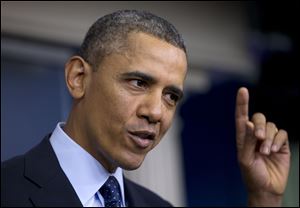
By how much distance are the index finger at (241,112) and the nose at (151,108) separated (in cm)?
27

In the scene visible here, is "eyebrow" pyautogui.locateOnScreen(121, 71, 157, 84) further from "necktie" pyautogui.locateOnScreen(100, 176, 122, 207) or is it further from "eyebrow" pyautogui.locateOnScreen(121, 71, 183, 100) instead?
"necktie" pyautogui.locateOnScreen(100, 176, 122, 207)

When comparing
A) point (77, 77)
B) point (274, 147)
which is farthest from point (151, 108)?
point (274, 147)

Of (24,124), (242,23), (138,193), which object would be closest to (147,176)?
(24,124)

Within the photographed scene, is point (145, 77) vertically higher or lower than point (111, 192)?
higher

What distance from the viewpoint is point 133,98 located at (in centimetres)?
80

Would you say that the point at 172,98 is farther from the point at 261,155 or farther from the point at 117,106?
the point at 261,155

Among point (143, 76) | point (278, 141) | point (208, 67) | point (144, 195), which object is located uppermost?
point (208, 67)

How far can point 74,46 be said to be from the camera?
169cm

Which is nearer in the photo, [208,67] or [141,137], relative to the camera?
[141,137]

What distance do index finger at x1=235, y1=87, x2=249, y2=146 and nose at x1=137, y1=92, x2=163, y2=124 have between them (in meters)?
0.27

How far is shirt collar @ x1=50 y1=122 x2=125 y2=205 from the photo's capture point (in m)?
0.86

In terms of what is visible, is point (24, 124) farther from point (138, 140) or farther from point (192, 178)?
point (192, 178)

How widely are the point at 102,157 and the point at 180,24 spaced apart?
1124 mm

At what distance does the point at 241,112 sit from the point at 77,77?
0.37 m
